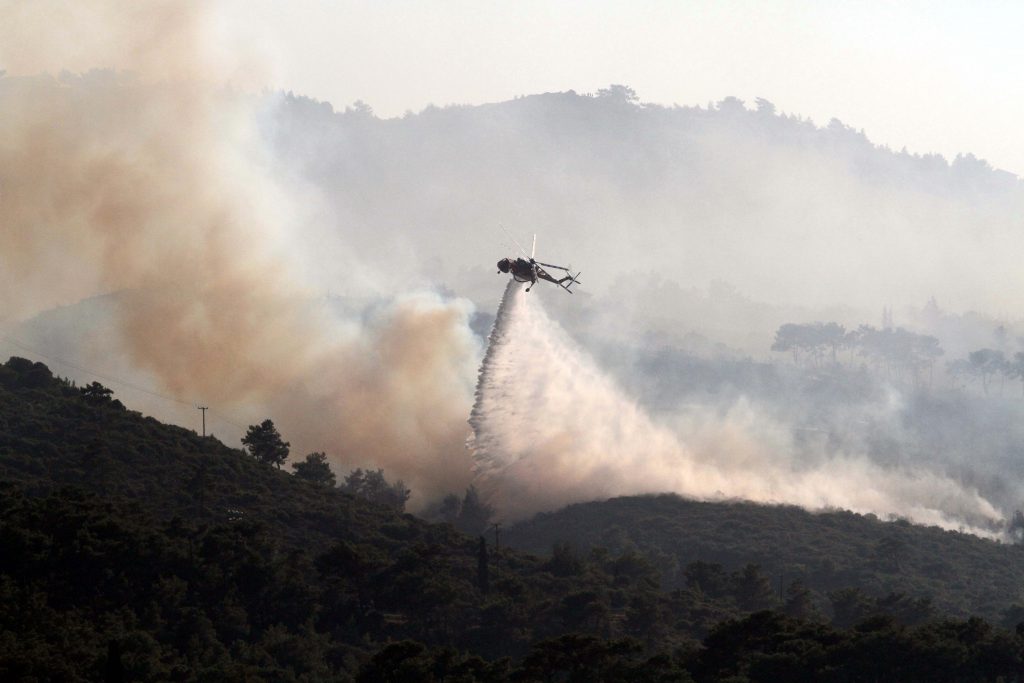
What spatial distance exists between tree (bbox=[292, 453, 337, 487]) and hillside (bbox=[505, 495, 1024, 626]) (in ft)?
59.9

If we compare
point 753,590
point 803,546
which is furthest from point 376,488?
point 753,590

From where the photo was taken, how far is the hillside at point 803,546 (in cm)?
14462

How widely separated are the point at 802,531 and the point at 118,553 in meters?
79.5

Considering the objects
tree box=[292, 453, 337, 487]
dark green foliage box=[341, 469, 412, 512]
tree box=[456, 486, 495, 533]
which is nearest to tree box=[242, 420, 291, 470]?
tree box=[292, 453, 337, 487]

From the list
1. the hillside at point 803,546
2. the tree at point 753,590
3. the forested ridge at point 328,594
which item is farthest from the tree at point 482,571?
the hillside at point 803,546

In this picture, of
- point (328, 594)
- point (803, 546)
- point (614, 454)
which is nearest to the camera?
point (328, 594)

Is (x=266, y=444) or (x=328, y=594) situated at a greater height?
(x=266, y=444)

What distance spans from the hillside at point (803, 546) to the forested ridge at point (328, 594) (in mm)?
875

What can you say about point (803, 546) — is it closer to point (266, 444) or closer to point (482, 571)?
point (482, 571)

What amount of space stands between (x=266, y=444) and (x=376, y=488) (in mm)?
12944

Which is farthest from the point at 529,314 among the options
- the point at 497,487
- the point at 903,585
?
the point at 903,585

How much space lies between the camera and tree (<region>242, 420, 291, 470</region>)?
15212cm

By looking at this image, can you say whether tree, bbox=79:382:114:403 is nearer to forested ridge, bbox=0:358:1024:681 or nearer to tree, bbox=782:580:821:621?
forested ridge, bbox=0:358:1024:681

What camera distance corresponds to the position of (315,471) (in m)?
153
